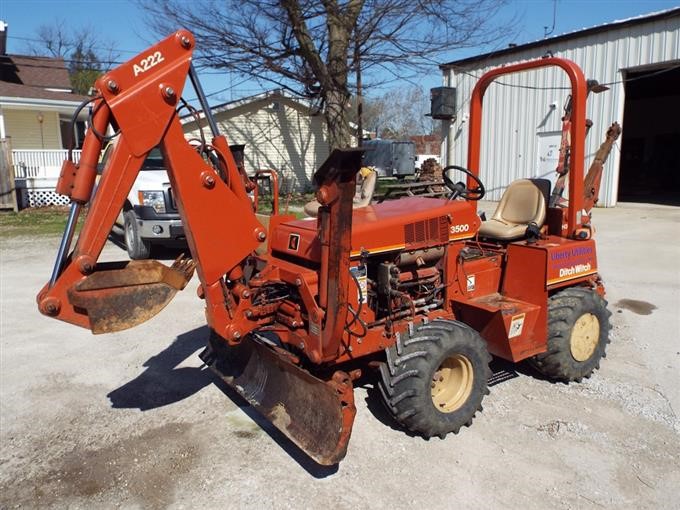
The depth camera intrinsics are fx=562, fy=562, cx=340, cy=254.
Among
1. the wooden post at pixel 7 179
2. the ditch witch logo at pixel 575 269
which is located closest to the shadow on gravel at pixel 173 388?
the ditch witch logo at pixel 575 269

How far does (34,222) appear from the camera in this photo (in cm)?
1467

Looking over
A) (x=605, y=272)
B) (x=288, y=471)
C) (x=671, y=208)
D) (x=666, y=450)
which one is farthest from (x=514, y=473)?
(x=671, y=208)

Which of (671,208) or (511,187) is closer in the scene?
(511,187)

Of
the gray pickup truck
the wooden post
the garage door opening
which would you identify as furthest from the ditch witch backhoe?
the garage door opening

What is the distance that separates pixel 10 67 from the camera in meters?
26.2

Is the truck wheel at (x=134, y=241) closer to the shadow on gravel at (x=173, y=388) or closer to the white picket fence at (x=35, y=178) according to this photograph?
the shadow on gravel at (x=173, y=388)

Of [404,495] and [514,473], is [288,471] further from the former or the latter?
[514,473]

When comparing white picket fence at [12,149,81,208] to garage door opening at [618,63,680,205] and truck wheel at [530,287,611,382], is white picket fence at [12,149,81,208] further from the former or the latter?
garage door opening at [618,63,680,205]

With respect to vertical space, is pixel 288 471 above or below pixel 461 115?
below

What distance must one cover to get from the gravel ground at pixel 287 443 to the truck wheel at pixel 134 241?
3893mm

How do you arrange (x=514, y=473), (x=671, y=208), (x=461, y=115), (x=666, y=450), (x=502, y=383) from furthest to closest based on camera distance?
(x=461, y=115) → (x=671, y=208) → (x=502, y=383) → (x=666, y=450) → (x=514, y=473)

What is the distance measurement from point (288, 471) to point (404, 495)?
0.72m

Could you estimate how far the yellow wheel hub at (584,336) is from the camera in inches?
180

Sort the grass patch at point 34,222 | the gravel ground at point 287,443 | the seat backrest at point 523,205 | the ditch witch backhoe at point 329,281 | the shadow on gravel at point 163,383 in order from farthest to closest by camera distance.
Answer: the grass patch at point 34,222 → the seat backrest at point 523,205 → the shadow on gravel at point 163,383 → the gravel ground at point 287,443 → the ditch witch backhoe at point 329,281
